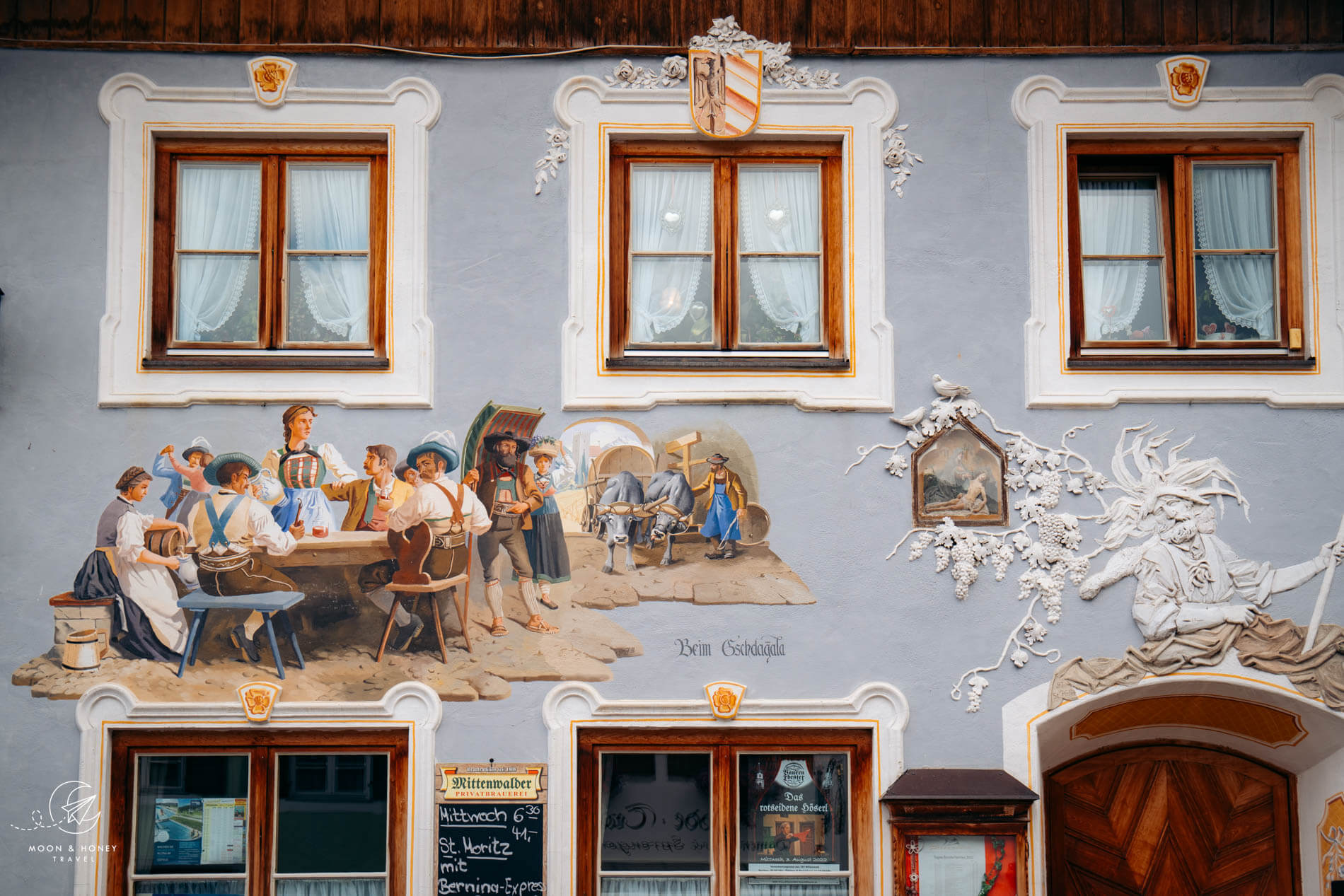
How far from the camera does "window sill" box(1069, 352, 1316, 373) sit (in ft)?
22.9

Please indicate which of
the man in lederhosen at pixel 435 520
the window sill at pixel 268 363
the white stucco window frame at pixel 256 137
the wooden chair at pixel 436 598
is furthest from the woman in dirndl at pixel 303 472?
the wooden chair at pixel 436 598

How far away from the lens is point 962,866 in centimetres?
658

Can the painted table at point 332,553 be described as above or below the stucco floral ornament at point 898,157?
below

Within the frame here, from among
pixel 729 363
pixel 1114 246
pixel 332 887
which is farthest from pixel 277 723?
pixel 1114 246

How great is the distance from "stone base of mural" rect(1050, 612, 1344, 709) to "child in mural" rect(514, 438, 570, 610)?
2793mm

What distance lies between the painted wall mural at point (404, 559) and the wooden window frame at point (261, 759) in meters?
0.24

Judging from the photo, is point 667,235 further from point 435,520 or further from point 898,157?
point 435,520

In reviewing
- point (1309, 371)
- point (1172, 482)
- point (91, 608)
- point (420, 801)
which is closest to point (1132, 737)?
point (1172, 482)

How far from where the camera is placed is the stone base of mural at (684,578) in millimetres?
6852

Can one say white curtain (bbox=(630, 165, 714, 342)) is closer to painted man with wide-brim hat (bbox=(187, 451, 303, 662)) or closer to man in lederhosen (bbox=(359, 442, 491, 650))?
man in lederhosen (bbox=(359, 442, 491, 650))

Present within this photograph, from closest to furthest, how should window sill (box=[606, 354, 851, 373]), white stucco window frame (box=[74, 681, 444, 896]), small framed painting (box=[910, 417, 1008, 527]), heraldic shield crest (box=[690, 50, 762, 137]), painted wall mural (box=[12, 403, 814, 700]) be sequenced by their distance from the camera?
white stucco window frame (box=[74, 681, 444, 896]) < painted wall mural (box=[12, 403, 814, 700]) < small framed painting (box=[910, 417, 1008, 527]) < window sill (box=[606, 354, 851, 373]) < heraldic shield crest (box=[690, 50, 762, 137])

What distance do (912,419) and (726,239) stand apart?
151 centimetres

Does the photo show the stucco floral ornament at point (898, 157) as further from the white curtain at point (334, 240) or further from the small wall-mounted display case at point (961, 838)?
the small wall-mounted display case at point (961, 838)

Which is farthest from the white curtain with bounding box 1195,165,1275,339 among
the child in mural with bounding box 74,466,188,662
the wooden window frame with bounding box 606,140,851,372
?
the child in mural with bounding box 74,466,188,662
